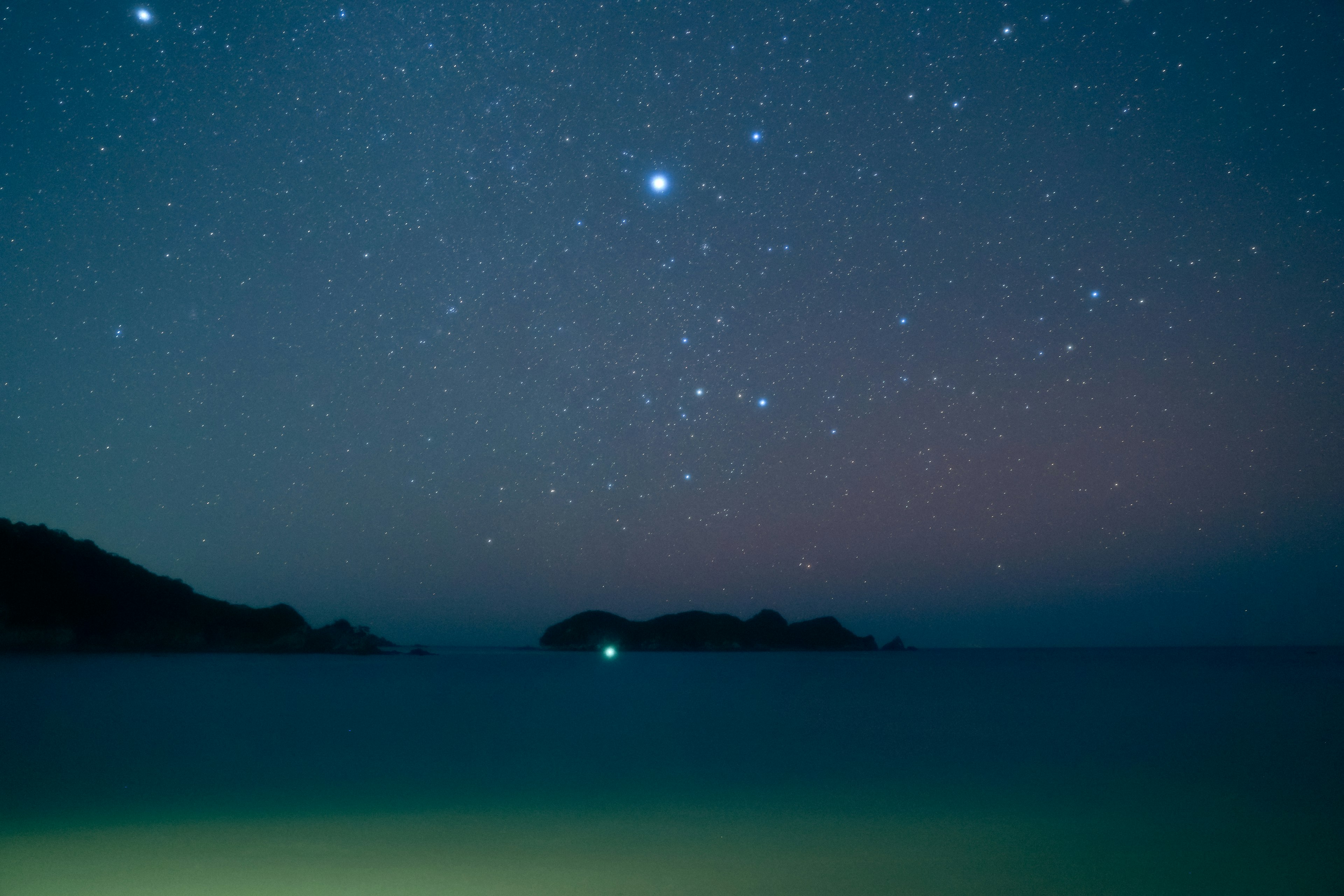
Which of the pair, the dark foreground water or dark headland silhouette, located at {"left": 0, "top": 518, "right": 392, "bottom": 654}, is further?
dark headland silhouette, located at {"left": 0, "top": 518, "right": 392, "bottom": 654}

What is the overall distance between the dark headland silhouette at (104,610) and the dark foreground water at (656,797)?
36562mm

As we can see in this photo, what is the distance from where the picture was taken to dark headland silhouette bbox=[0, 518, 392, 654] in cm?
5247

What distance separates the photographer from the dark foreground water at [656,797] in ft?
20.2

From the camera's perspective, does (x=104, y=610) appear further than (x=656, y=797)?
Yes

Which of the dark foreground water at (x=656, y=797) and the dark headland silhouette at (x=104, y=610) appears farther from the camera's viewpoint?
the dark headland silhouette at (x=104, y=610)

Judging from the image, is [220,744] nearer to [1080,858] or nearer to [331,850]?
Result: [331,850]

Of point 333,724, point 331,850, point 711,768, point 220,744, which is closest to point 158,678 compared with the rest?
point 333,724

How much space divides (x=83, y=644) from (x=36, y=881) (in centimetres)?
6312

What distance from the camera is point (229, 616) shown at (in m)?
74.6

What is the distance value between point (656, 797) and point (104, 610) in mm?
64939

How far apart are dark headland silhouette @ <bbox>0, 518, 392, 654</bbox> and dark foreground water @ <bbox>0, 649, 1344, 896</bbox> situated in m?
36.6

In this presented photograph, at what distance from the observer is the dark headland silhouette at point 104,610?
5247 centimetres

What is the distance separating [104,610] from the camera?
59125mm

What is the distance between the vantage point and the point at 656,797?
9.66m
